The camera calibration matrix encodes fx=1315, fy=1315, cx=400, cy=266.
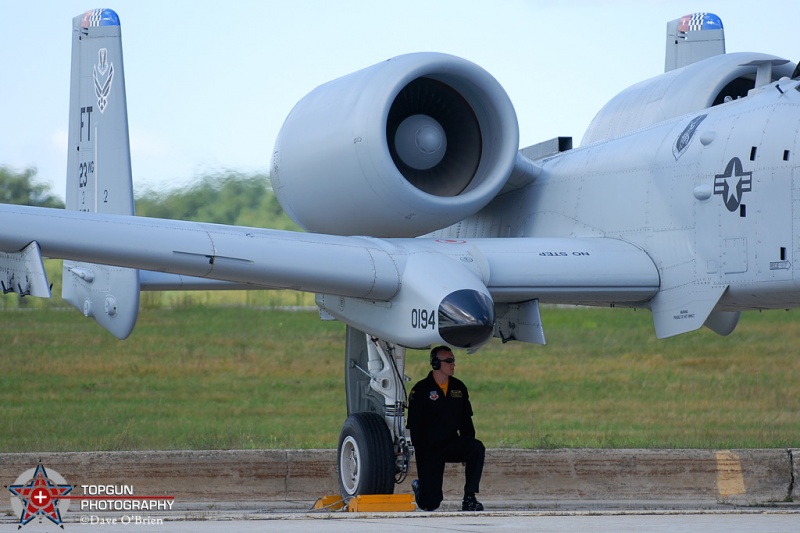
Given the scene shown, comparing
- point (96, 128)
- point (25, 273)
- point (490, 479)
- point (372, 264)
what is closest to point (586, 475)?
point (490, 479)

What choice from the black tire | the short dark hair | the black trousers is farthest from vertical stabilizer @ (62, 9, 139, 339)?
the black trousers

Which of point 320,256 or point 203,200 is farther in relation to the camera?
point 203,200

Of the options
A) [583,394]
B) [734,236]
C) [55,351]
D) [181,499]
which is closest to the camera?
[734,236]

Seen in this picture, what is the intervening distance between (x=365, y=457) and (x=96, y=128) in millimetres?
4441

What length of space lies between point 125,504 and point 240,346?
995cm

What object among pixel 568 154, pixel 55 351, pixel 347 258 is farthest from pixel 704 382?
pixel 347 258

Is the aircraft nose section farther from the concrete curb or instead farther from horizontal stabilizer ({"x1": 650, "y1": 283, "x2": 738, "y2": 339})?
the concrete curb

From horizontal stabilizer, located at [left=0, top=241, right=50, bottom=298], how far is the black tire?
2.86 m

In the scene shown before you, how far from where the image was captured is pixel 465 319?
8148 mm

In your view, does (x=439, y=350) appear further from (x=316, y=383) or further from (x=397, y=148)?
(x=316, y=383)

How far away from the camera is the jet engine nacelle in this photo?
927cm

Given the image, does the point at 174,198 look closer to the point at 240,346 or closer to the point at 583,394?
the point at 240,346

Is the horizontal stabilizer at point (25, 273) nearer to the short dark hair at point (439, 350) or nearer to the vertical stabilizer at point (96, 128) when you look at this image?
the short dark hair at point (439, 350)

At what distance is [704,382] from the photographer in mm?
17781
